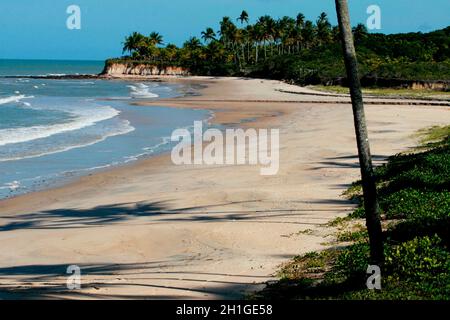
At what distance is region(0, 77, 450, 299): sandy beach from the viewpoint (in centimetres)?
970

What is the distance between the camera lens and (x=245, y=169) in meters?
20.5

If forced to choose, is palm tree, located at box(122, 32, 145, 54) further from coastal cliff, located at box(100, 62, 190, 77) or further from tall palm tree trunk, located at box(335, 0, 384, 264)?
tall palm tree trunk, located at box(335, 0, 384, 264)

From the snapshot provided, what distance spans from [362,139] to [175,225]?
5.41 m

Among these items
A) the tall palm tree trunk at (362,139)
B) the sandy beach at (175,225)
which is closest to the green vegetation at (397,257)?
the tall palm tree trunk at (362,139)

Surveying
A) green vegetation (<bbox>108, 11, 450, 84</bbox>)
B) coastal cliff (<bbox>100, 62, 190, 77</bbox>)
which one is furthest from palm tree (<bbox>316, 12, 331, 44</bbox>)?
coastal cliff (<bbox>100, 62, 190, 77</bbox>)

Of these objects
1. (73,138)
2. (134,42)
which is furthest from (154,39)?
(73,138)

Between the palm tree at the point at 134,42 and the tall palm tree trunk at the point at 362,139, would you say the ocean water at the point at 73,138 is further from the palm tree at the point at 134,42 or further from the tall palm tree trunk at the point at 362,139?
the palm tree at the point at 134,42

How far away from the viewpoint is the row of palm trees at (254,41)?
135375mm

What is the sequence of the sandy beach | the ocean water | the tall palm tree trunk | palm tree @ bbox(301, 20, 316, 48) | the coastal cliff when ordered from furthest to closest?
the coastal cliff < palm tree @ bbox(301, 20, 316, 48) < the ocean water < the sandy beach < the tall palm tree trunk

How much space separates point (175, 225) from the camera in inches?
521

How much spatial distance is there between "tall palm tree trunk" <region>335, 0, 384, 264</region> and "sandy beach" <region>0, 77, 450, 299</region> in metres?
1.68

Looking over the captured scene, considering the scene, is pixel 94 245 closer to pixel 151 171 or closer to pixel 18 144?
pixel 151 171

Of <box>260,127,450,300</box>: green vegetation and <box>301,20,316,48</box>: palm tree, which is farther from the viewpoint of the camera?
<box>301,20,316,48</box>: palm tree

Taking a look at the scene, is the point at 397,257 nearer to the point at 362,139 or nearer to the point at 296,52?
Answer: the point at 362,139
